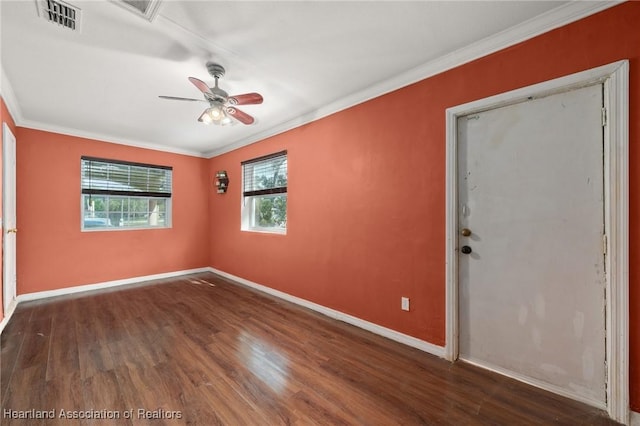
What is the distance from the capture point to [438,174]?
229 cm

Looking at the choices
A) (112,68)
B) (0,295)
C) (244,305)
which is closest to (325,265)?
(244,305)

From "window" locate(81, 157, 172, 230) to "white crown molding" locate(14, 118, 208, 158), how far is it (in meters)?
0.33

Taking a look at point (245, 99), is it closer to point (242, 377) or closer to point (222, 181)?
point (242, 377)

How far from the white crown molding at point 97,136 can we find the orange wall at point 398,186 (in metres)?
2.40

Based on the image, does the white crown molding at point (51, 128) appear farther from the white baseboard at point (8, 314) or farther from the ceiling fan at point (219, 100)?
the white baseboard at point (8, 314)

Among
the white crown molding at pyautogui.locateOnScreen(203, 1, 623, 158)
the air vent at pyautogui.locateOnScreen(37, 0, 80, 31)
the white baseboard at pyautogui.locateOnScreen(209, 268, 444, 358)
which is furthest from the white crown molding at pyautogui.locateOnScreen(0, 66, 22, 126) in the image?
the white baseboard at pyautogui.locateOnScreen(209, 268, 444, 358)

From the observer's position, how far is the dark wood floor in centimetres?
162

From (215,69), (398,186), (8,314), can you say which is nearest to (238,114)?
(215,69)

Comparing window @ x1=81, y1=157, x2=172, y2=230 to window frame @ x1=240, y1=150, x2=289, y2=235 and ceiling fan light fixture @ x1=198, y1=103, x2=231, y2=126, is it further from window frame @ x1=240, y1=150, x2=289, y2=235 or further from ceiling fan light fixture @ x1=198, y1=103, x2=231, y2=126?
ceiling fan light fixture @ x1=198, y1=103, x2=231, y2=126

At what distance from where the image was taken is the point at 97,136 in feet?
13.8

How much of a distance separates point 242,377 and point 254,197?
10.0ft

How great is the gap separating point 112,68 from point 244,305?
288 cm

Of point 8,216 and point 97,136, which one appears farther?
point 97,136

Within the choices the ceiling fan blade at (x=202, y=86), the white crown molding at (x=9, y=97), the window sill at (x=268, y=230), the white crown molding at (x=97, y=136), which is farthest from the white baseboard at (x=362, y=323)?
the white crown molding at (x=9, y=97)
